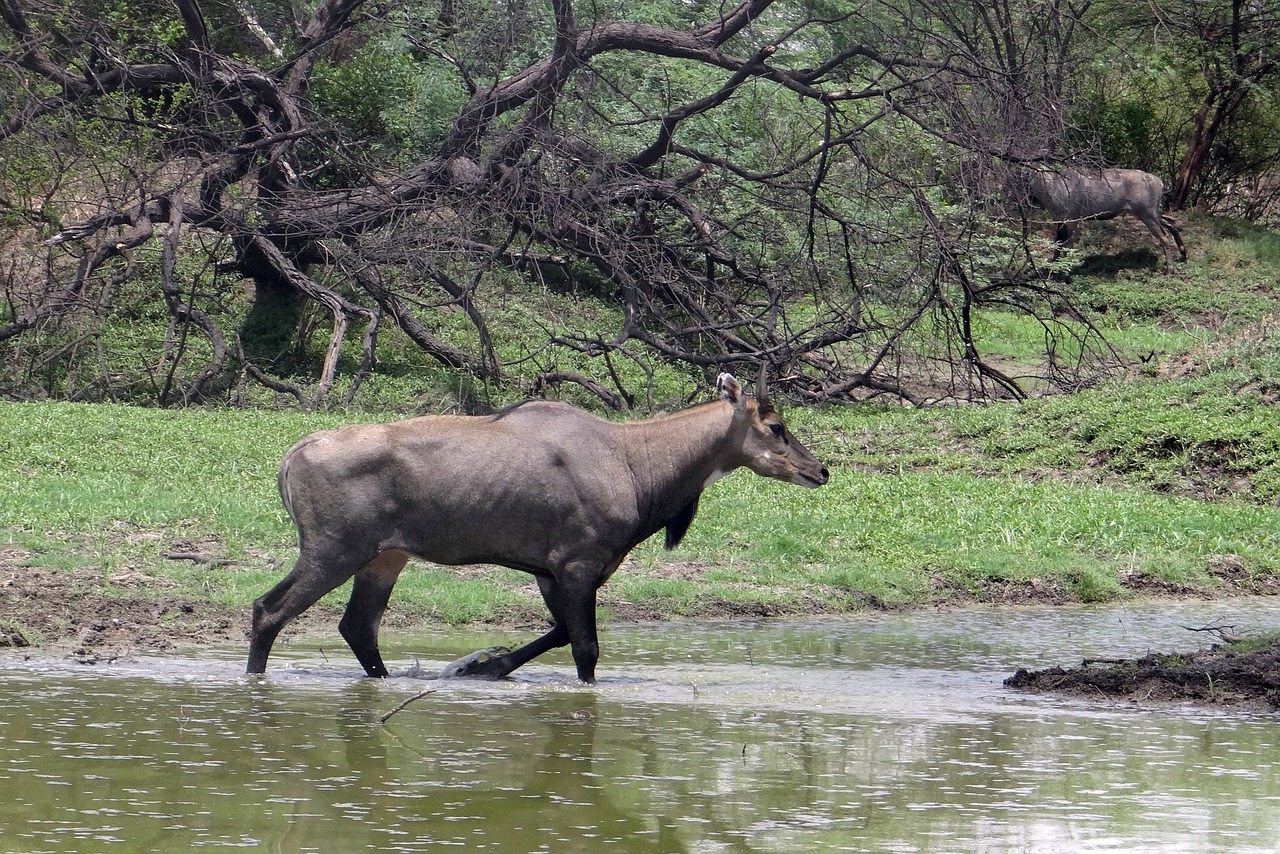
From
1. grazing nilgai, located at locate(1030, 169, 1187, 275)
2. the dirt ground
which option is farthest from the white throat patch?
grazing nilgai, located at locate(1030, 169, 1187, 275)

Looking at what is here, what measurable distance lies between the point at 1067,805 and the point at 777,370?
12.8 metres

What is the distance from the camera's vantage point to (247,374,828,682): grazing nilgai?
8328mm

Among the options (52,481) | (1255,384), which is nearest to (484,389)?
(52,481)

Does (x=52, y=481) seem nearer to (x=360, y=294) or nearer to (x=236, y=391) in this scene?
(x=236, y=391)

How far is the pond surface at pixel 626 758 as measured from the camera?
527 cm

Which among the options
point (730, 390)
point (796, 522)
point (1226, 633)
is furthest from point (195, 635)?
point (1226, 633)

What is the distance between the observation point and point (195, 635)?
931 centimetres

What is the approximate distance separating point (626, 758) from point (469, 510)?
237cm

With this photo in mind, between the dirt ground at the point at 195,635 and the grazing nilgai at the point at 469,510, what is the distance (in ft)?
3.81

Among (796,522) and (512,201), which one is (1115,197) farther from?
(796,522)

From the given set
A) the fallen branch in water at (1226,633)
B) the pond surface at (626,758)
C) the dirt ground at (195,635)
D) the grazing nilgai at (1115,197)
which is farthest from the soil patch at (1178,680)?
the grazing nilgai at (1115,197)

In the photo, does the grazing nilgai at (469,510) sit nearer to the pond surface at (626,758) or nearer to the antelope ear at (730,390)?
the pond surface at (626,758)

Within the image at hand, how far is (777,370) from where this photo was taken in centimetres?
1842

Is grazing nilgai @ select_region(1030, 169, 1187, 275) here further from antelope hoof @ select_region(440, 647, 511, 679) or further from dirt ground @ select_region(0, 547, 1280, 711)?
antelope hoof @ select_region(440, 647, 511, 679)
